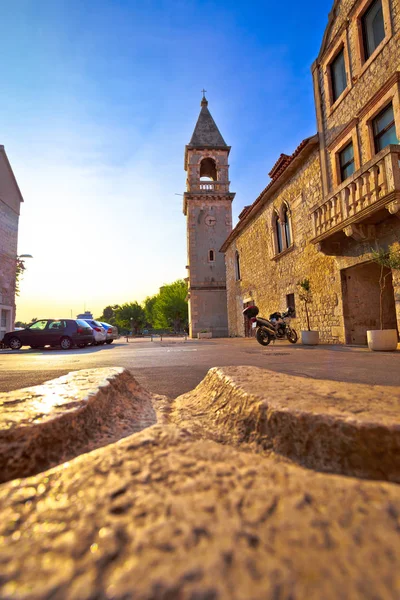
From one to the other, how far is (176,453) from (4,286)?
57.6ft

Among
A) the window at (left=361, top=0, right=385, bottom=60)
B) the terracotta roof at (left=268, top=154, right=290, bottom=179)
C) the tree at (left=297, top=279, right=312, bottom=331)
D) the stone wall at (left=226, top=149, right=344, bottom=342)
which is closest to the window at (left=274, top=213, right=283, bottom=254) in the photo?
the stone wall at (left=226, top=149, right=344, bottom=342)

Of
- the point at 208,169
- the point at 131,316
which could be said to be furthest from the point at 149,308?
the point at 208,169

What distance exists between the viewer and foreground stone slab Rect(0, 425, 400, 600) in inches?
14.5

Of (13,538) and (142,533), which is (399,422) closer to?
(142,533)

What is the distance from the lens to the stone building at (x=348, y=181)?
23.2 ft

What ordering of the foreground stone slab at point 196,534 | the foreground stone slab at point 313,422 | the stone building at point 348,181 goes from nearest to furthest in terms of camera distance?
the foreground stone slab at point 196,534 → the foreground stone slab at point 313,422 → the stone building at point 348,181

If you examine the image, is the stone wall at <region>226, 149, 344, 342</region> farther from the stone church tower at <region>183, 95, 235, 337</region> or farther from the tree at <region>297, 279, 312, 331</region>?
Answer: the stone church tower at <region>183, 95, 235, 337</region>

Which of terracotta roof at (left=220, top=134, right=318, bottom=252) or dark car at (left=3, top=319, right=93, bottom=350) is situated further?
dark car at (left=3, top=319, right=93, bottom=350)

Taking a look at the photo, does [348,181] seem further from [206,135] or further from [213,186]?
[206,135]

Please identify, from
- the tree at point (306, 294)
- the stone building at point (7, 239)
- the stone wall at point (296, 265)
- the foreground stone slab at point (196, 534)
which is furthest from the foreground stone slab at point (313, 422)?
the stone building at point (7, 239)

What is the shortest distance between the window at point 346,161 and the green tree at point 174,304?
35101 mm

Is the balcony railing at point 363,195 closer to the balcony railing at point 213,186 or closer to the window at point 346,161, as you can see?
the window at point 346,161

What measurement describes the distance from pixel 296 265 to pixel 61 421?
11539 mm

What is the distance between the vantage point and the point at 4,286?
15211 mm
